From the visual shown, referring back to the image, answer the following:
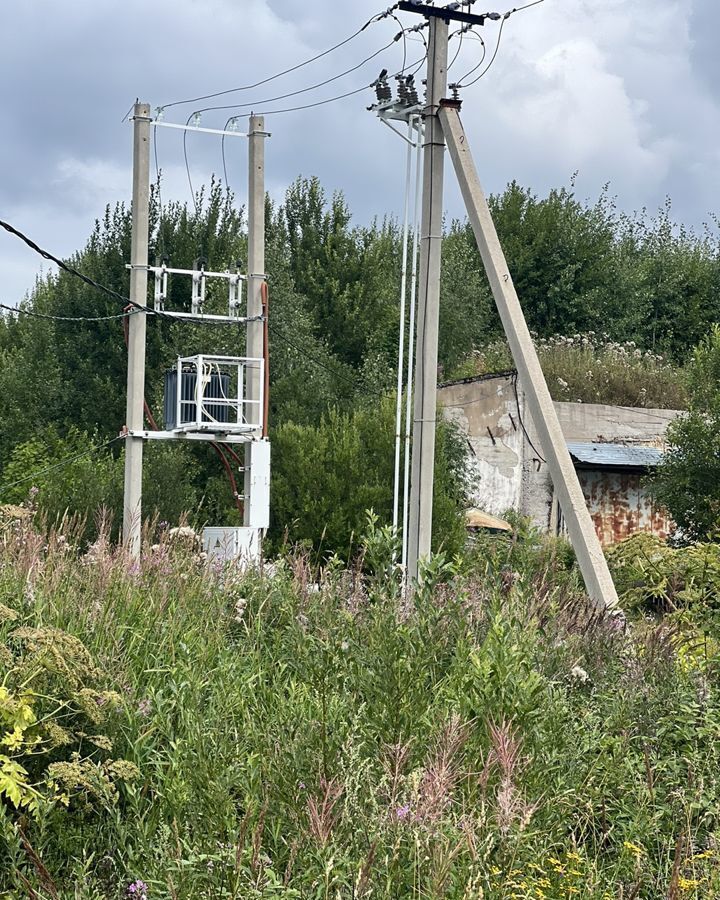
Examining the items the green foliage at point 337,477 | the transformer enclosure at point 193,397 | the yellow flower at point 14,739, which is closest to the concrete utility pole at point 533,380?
the yellow flower at point 14,739

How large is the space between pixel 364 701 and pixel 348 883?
1.50 metres

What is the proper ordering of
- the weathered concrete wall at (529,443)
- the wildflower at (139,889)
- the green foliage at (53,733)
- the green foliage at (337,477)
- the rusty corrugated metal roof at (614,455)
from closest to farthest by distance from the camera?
the wildflower at (139,889), the green foliage at (53,733), the green foliage at (337,477), the rusty corrugated metal roof at (614,455), the weathered concrete wall at (529,443)

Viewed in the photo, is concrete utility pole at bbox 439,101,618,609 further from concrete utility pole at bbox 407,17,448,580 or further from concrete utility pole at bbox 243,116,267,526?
concrete utility pole at bbox 243,116,267,526

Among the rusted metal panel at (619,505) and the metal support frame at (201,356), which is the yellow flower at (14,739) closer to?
the metal support frame at (201,356)

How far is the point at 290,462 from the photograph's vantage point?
26.9 m

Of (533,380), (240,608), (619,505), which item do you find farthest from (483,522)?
(240,608)

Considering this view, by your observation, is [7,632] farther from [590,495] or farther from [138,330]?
[590,495]

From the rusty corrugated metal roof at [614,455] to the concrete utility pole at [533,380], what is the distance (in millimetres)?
14867

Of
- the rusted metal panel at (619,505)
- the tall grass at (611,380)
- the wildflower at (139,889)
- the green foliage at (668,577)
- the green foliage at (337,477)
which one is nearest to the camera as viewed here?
the wildflower at (139,889)

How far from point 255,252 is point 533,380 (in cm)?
938

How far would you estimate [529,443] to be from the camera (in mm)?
27688

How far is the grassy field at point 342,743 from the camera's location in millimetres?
3719

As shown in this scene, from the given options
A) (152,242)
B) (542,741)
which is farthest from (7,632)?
(152,242)

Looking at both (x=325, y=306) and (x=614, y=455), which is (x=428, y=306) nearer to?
(x=614, y=455)
